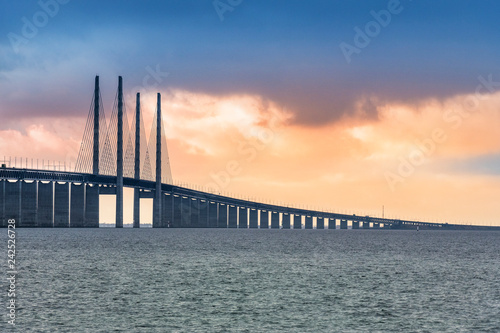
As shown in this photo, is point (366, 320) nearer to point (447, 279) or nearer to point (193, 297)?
point (193, 297)

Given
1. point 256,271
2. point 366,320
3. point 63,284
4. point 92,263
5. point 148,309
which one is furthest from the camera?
point 92,263

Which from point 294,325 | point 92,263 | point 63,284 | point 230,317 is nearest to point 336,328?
point 294,325

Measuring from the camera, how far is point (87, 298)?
4612 centimetres

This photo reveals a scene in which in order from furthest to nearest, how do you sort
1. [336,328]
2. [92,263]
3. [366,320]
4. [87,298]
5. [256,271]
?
1. [92,263]
2. [256,271]
3. [87,298]
4. [366,320]
5. [336,328]

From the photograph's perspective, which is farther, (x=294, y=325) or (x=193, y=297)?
(x=193, y=297)

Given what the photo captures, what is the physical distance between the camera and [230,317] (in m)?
39.7

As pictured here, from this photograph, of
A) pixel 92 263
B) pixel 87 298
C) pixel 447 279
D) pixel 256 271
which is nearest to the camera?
pixel 87 298

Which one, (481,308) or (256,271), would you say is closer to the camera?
(481,308)

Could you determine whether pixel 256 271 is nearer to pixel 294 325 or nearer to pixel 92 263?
pixel 92 263

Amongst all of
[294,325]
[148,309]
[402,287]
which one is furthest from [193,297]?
[402,287]

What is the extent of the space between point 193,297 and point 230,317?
8.50 meters

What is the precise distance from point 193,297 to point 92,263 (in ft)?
103

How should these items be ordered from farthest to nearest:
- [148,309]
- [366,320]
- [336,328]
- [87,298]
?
1. [87,298]
2. [148,309]
3. [366,320]
4. [336,328]

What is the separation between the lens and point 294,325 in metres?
37.3
